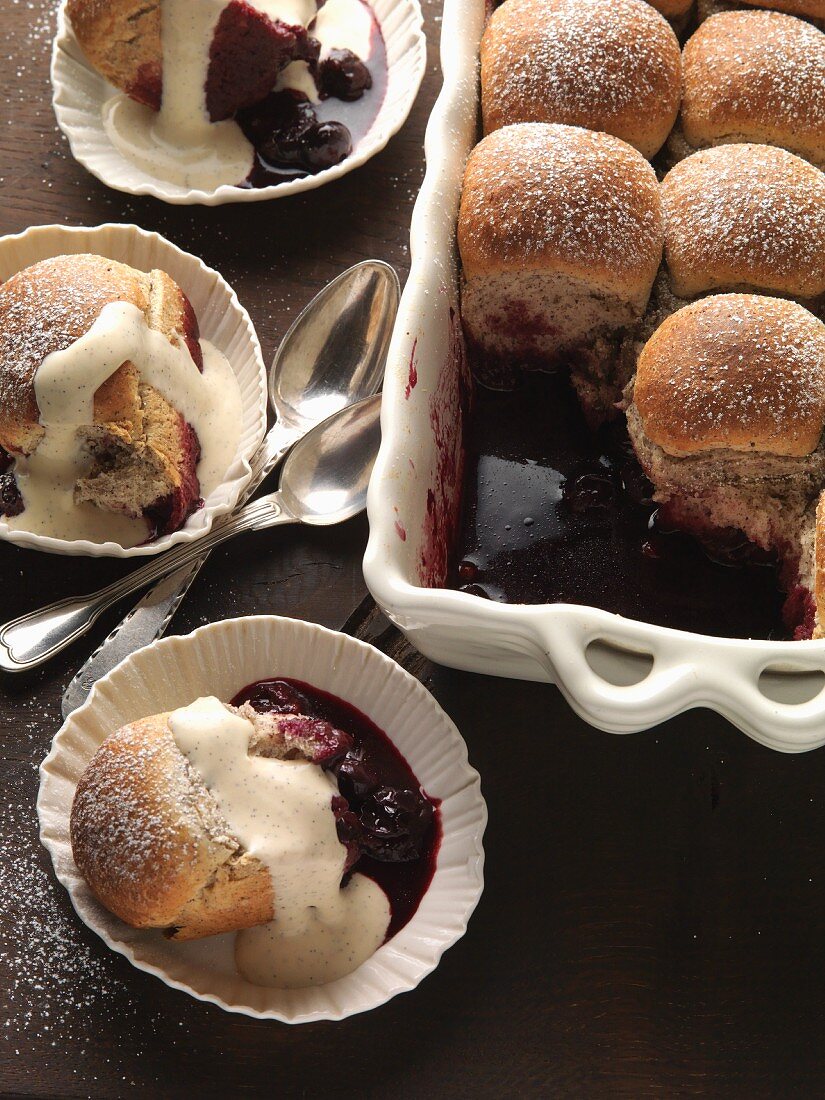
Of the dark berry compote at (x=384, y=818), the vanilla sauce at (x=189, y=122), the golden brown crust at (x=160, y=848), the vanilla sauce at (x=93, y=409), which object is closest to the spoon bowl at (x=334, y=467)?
the vanilla sauce at (x=93, y=409)

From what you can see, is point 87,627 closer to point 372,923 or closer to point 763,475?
point 372,923

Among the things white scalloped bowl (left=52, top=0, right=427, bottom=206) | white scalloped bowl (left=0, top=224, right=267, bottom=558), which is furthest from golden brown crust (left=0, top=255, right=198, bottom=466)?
white scalloped bowl (left=52, top=0, right=427, bottom=206)

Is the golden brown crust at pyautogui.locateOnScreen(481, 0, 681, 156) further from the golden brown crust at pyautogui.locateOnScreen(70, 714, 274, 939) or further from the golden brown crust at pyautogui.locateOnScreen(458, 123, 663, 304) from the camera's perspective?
the golden brown crust at pyautogui.locateOnScreen(70, 714, 274, 939)

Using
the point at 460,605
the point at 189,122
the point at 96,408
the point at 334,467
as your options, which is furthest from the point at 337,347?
the point at 460,605

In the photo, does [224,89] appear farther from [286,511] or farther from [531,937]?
[531,937]

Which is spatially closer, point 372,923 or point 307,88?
point 372,923

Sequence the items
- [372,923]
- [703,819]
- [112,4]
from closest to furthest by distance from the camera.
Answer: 1. [372,923]
2. [703,819]
3. [112,4]

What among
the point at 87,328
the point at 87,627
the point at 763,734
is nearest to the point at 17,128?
the point at 87,328
